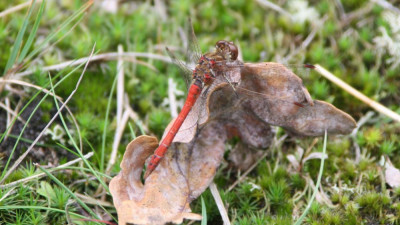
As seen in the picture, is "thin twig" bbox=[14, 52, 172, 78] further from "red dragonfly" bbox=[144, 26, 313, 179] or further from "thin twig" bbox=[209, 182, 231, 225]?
"thin twig" bbox=[209, 182, 231, 225]

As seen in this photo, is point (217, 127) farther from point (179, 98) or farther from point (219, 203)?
point (179, 98)

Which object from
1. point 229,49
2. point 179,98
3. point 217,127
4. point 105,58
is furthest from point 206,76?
point 105,58

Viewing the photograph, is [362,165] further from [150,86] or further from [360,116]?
[150,86]

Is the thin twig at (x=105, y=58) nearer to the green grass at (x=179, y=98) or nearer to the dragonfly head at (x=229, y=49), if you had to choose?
the green grass at (x=179, y=98)

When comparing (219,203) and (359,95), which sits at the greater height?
(359,95)

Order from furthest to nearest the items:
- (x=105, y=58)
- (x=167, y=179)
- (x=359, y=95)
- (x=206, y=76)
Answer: (x=105, y=58), (x=359, y=95), (x=206, y=76), (x=167, y=179)

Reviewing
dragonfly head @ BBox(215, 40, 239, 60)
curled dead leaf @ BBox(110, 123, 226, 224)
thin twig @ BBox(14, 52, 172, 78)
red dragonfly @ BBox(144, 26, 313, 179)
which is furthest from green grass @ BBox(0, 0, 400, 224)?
dragonfly head @ BBox(215, 40, 239, 60)

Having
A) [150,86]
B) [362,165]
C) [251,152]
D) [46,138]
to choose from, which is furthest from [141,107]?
[362,165]
